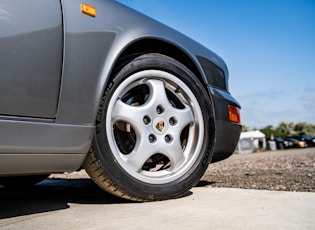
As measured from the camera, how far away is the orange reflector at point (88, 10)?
1.78m

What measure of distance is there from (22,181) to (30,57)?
72.0 inches

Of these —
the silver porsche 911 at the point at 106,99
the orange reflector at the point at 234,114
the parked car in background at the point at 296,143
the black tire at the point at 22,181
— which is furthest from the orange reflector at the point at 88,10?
the parked car in background at the point at 296,143

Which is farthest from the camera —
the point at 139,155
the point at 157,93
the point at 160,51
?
the point at 160,51

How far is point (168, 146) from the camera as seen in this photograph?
6.73ft

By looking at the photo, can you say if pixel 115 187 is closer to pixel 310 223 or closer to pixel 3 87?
pixel 3 87

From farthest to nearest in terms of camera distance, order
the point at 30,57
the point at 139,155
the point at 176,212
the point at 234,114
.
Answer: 1. the point at 234,114
2. the point at 139,155
3. the point at 176,212
4. the point at 30,57

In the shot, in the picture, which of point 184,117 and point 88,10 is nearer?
point 88,10

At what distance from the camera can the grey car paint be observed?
1495mm

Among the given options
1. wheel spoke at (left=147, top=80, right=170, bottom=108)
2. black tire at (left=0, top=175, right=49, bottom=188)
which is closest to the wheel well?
wheel spoke at (left=147, top=80, right=170, bottom=108)

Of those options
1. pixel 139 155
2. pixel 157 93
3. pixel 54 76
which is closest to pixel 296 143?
pixel 157 93

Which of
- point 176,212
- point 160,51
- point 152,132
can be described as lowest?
point 176,212

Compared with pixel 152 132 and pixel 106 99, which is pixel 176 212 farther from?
pixel 106 99

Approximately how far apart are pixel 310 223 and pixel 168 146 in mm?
888

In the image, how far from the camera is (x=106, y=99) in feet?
6.03
